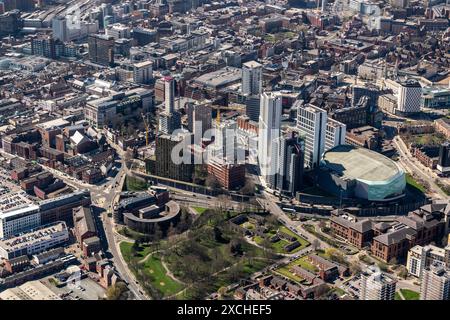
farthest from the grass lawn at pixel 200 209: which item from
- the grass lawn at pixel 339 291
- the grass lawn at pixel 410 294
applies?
the grass lawn at pixel 410 294

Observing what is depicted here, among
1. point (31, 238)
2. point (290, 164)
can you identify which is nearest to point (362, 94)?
point (290, 164)

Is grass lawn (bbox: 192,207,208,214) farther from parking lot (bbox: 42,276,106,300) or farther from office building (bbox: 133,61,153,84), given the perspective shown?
office building (bbox: 133,61,153,84)

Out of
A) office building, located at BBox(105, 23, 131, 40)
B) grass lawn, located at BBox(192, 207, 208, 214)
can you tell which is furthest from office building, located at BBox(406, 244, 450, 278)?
office building, located at BBox(105, 23, 131, 40)

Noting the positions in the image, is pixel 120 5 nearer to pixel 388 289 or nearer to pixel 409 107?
pixel 409 107

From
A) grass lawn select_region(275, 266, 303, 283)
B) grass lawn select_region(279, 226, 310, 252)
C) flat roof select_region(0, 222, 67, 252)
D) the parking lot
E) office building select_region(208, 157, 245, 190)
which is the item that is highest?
office building select_region(208, 157, 245, 190)

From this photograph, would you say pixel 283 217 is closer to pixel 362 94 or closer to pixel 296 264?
pixel 296 264

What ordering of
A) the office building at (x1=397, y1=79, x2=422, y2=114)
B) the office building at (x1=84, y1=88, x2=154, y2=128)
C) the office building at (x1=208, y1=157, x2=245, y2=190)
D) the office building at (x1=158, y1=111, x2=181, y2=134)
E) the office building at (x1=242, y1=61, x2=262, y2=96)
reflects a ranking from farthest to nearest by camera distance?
the office building at (x1=242, y1=61, x2=262, y2=96), the office building at (x1=397, y1=79, x2=422, y2=114), the office building at (x1=84, y1=88, x2=154, y2=128), the office building at (x1=158, y1=111, x2=181, y2=134), the office building at (x1=208, y1=157, x2=245, y2=190)
